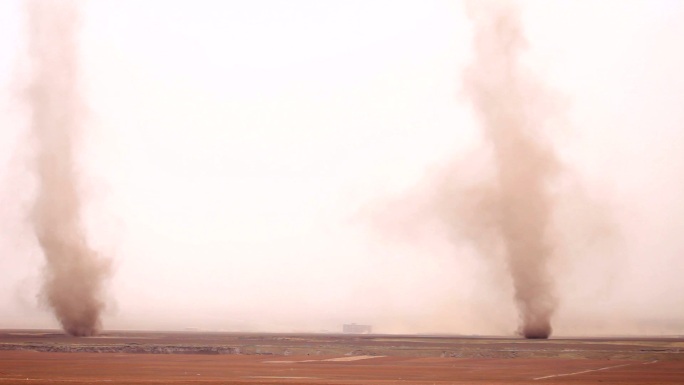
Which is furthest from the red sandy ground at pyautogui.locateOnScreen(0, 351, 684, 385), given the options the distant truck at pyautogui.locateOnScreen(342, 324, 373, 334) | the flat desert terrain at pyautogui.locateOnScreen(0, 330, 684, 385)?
the distant truck at pyautogui.locateOnScreen(342, 324, 373, 334)

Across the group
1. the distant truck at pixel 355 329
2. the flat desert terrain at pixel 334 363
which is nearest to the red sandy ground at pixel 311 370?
the flat desert terrain at pixel 334 363

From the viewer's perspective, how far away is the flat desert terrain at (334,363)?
4738cm

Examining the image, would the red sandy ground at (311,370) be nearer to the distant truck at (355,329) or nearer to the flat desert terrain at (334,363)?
the flat desert terrain at (334,363)

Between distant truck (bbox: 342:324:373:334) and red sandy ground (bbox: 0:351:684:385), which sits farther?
distant truck (bbox: 342:324:373:334)

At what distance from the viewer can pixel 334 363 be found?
61.0m

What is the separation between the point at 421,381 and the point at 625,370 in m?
18.2

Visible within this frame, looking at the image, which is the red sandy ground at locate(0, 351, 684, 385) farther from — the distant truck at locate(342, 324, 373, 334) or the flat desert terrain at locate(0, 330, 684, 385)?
the distant truck at locate(342, 324, 373, 334)

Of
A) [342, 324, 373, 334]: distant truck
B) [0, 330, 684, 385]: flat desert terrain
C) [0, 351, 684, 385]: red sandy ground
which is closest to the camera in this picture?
[0, 351, 684, 385]: red sandy ground

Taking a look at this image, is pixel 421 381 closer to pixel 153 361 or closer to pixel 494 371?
pixel 494 371

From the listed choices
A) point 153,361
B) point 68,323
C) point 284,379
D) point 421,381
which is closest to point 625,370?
point 421,381

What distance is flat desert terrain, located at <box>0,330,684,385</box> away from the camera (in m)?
47.4

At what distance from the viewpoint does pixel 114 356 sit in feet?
223

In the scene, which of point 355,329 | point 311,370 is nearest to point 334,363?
point 311,370

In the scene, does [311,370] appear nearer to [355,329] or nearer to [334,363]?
[334,363]
